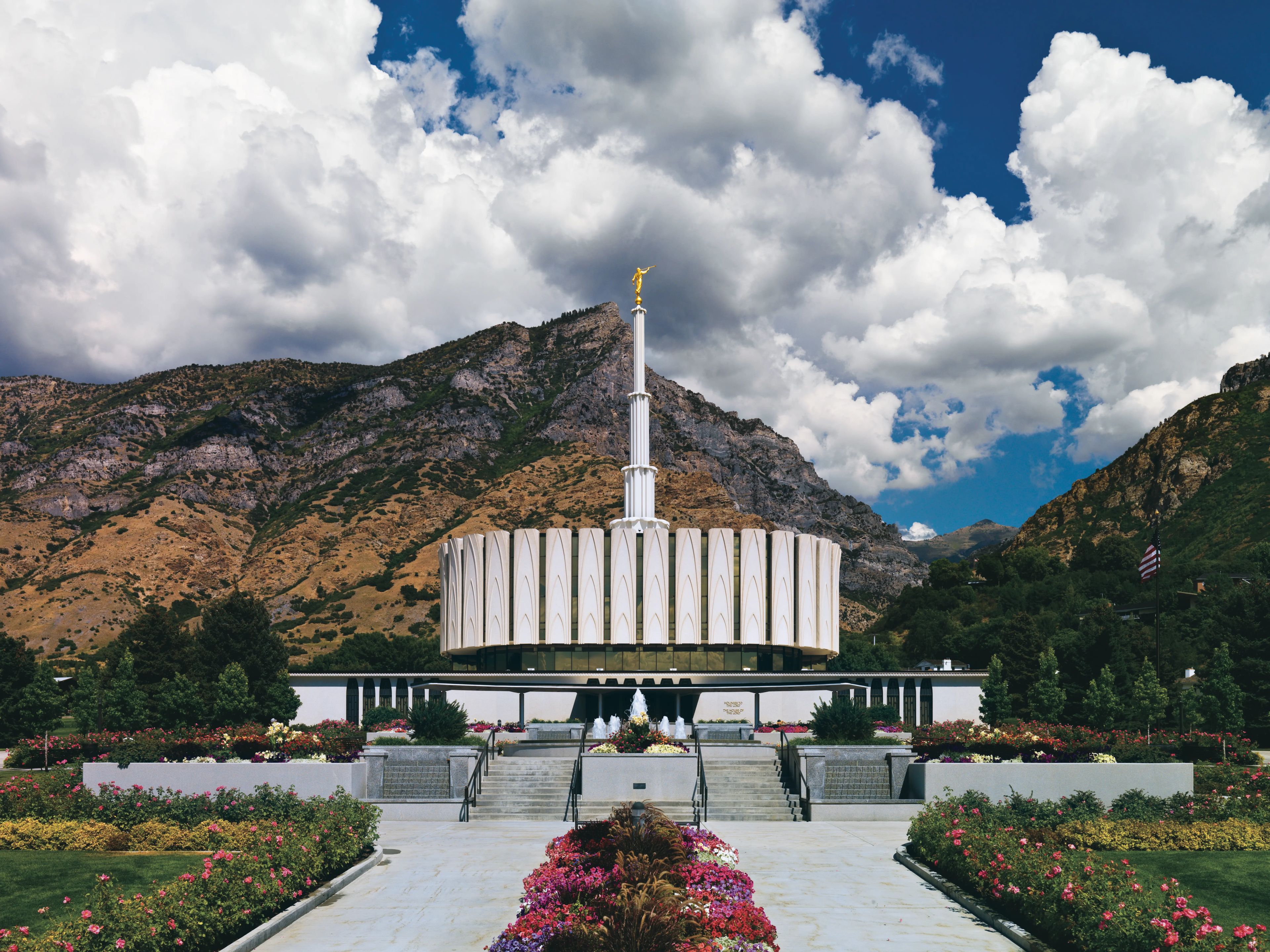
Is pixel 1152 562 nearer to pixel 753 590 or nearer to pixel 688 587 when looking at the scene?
pixel 753 590

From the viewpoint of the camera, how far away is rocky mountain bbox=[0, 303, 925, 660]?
→ 4525 inches

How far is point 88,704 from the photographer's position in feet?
167

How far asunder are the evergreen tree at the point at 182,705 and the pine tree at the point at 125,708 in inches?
44.5

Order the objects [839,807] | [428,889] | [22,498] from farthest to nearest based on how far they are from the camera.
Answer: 1. [22,498]
2. [839,807]
3. [428,889]

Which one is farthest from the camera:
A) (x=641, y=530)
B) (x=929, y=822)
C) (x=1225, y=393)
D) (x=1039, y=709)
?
(x=1225, y=393)

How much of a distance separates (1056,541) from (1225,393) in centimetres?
3245

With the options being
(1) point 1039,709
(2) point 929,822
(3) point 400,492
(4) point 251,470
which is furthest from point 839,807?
(4) point 251,470

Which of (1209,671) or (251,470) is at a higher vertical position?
(251,470)

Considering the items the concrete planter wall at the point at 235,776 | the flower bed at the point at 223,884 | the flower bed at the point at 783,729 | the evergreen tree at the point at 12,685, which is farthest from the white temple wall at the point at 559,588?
the flower bed at the point at 223,884

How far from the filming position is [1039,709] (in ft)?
180

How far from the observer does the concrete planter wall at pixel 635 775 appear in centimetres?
2433

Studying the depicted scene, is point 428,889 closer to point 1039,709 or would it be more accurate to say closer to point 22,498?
point 1039,709

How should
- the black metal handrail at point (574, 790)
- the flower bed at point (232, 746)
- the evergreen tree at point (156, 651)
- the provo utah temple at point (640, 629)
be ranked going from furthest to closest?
the evergreen tree at point (156, 651) < the provo utah temple at point (640, 629) < the flower bed at point (232, 746) < the black metal handrail at point (574, 790)

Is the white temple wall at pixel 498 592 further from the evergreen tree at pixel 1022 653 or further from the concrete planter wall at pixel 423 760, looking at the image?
the concrete planter wall at pixel 423 760
